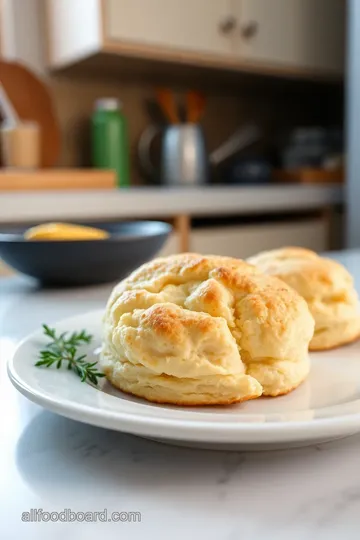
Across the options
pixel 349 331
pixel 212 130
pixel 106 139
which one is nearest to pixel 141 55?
pixel 106 139

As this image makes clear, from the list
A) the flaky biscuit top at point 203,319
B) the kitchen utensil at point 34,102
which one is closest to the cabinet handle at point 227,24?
the kitchen utensil at point 34,102

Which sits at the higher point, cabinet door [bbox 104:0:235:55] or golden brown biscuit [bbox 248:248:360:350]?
cabinet door [bbox 104:0:235:55]

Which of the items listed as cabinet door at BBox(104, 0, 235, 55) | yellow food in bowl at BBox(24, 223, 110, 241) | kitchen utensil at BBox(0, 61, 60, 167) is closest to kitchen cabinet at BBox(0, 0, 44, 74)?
kitchen utensil at BBox(0, 61, 60, 167)

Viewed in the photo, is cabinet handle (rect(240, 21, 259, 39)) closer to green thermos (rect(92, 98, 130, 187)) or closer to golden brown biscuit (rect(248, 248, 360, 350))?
green thermos (rect(92, 98, 130, 187))

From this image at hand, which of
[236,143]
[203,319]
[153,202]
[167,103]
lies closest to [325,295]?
[203,319]

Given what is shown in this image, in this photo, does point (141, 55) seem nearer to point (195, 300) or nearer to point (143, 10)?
point (143, 10)

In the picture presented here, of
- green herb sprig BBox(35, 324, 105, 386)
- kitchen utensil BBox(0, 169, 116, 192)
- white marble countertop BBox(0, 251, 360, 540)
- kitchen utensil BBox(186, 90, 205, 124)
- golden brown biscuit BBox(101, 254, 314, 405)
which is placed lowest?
white marble countertop BBox(0, 251, 360, 540)

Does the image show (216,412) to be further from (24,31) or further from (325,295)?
(24,31)

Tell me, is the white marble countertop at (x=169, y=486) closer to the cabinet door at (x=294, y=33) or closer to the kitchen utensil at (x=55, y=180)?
the kitchen utensil at (x=55, y=180)
